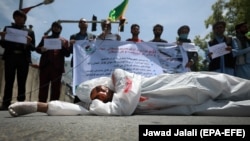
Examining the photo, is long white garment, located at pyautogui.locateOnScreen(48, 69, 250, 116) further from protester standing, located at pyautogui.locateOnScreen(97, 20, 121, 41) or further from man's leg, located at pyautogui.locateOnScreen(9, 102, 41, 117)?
protester standing, located at pyautogui.locateOnScreen(97, 20, 121, 41)

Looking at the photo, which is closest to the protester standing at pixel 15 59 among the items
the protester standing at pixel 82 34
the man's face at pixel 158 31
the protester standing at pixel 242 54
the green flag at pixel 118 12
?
the protester standing at pixel 82 34

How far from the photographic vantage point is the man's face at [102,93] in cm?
287

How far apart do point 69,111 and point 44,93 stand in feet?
6.71

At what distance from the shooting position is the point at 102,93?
2.89 m

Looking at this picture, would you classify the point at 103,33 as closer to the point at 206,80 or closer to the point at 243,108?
the point at 206,80

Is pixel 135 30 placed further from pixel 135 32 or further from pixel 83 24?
pixel 83 24

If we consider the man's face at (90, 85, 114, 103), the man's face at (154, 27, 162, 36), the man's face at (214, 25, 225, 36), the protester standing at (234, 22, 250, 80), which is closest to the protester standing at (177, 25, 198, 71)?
the man's face at (154, 27, 162, 36)

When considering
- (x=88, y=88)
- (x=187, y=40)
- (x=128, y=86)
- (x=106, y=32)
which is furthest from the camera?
(x=187, y=40)

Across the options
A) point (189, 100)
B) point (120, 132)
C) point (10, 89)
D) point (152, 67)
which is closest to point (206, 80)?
point (189, 100)

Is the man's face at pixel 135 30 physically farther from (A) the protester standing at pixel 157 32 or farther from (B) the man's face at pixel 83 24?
(B) the man's face at pixel 83 24

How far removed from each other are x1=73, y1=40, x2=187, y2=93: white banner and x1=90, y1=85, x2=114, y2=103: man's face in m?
1.67

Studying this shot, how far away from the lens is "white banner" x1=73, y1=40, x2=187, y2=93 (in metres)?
→ 4.72

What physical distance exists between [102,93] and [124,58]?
79.3 inches

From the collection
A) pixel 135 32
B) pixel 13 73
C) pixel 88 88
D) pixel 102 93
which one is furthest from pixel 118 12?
pixel 102 93
